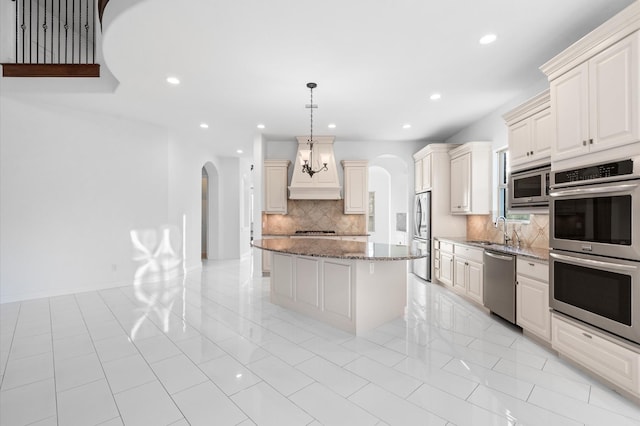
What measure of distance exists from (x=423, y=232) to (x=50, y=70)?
633cm

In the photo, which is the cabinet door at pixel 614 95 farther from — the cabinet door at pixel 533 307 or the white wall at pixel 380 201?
the white wall at pixel 380 201

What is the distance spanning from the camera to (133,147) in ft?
17.3

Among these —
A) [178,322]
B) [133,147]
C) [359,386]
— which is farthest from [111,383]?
[133,147]

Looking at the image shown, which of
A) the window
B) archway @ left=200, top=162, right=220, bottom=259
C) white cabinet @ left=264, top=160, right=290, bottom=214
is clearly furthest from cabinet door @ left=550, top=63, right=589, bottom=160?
archway @ left=200, top=162, right=220, bottom=259

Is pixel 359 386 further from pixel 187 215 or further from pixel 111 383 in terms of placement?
pixel 187 215

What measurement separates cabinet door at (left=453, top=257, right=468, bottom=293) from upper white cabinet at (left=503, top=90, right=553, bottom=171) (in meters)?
1.55

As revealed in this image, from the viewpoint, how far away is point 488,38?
2.67 metres

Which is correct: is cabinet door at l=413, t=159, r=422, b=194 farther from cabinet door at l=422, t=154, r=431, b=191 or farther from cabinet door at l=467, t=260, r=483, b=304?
cabinet door at l=467, t=260, r=483, b=304

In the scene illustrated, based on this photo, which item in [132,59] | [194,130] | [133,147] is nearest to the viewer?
[132,59]

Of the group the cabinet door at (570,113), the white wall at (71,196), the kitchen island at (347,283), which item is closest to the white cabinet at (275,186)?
the white wall at (71,196)

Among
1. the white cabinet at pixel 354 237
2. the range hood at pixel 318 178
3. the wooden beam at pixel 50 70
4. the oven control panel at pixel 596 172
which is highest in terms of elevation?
the wooden beam at pixel 50 70

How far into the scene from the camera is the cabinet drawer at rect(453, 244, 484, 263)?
3.88m

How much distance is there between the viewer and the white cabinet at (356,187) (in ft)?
20.1

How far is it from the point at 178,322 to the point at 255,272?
8.27 ft
